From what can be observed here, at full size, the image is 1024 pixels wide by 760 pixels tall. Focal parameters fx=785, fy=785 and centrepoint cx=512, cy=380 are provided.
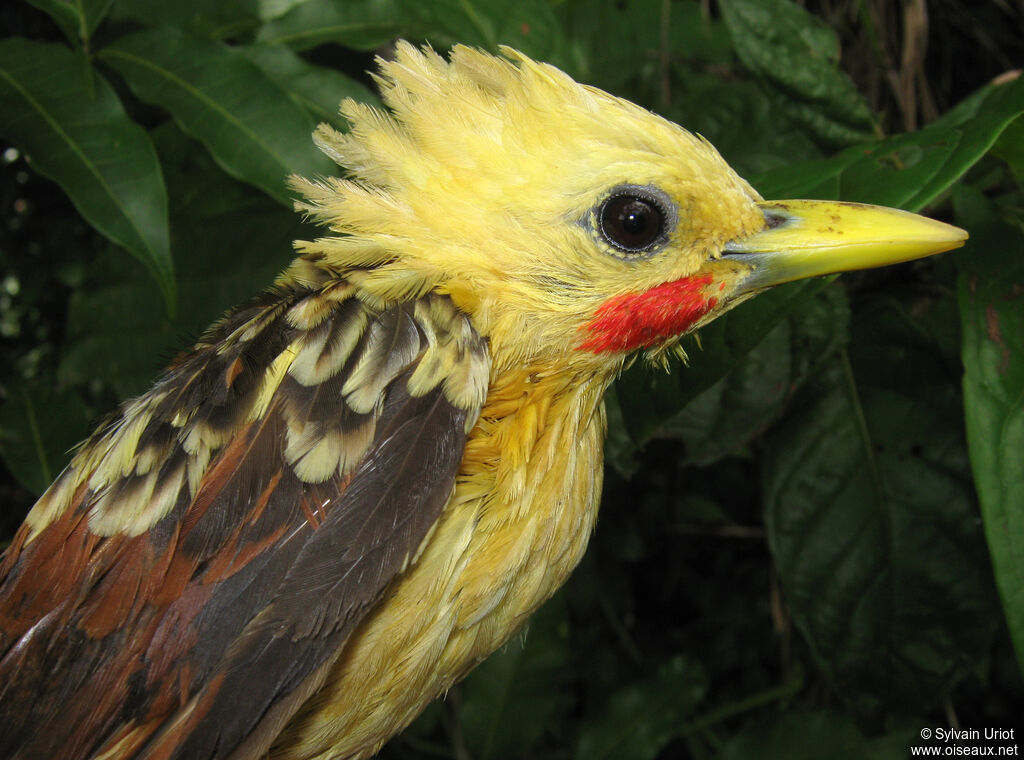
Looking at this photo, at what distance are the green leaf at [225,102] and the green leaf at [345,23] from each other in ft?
0.79

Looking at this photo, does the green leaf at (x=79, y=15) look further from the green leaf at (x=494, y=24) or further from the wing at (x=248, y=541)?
the wing at (x=248, y=541)

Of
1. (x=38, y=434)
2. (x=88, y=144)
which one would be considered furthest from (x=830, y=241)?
(x=38, y=434)

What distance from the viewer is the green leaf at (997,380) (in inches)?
55.4

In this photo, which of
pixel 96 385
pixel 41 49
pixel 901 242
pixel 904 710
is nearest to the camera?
pixel 901 242

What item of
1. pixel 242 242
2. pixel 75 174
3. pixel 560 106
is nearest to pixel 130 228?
pixel 75 174

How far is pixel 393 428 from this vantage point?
126cm

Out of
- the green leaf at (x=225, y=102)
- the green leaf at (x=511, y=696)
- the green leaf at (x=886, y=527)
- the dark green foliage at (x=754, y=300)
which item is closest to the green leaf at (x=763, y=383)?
the dark green foliage at (x=754, y=300)

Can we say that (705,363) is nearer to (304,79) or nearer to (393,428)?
(393,428)

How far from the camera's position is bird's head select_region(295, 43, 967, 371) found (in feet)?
4.42

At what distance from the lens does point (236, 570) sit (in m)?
1.22

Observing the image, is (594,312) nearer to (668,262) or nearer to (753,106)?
(668,262)

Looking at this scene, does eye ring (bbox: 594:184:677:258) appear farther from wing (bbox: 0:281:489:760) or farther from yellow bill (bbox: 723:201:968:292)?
wing (bbox: 0:281:489:760)

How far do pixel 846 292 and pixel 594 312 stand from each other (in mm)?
1053

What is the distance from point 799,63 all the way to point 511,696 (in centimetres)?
215
